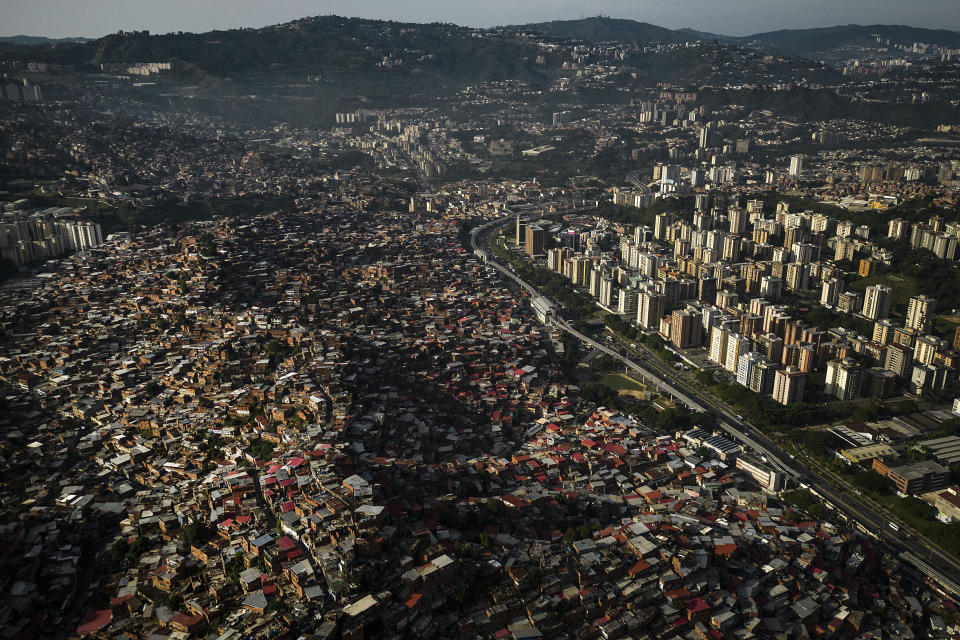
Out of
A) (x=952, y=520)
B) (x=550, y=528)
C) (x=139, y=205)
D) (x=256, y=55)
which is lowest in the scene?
(x=952, y=520)

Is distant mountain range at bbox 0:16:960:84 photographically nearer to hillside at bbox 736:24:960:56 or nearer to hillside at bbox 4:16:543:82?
hillside at bbox 4:16:543:82

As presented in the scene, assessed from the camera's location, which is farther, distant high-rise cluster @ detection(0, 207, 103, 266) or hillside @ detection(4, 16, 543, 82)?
hillside @ detection(4, 16, 543, 82)

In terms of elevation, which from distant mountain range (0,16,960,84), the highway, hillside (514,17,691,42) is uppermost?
hillside (514,17,691,42)

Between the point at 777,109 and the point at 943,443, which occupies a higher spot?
the point at 777,109

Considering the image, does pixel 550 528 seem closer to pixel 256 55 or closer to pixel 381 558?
pixel 381 558

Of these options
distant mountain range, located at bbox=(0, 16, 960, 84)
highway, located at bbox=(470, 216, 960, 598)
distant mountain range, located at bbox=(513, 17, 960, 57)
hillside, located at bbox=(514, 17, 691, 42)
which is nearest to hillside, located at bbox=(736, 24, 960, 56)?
distant mountain range, located at bbox=(513, 17, 960, 57)

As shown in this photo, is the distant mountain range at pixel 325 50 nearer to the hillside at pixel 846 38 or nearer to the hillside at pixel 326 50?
the hillside at pixel 326 50

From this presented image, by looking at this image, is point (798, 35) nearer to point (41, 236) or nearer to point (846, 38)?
point (846, 38)

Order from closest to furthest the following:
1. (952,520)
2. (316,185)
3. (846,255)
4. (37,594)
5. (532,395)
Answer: (37,594) < (952,520) < (532,395) < (846,255) < (316,185)

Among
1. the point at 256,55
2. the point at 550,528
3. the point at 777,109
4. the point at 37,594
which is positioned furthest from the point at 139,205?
the point at 777,109
